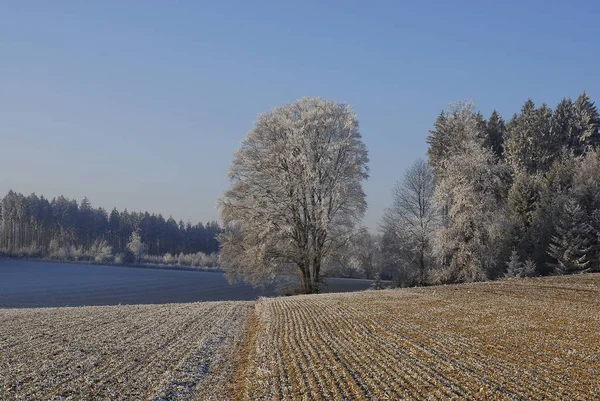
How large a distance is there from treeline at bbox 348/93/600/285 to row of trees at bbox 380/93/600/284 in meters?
0.08

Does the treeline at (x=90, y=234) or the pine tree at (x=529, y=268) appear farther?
the treeline at (x=90, y=234)

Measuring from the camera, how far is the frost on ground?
38.0ft

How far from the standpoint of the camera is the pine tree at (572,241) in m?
41.9

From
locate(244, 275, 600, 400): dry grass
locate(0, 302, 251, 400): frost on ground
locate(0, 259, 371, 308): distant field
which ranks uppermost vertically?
locate(244, 275, 600, 400): dry grass

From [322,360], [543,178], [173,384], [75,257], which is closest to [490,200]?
[543,178]

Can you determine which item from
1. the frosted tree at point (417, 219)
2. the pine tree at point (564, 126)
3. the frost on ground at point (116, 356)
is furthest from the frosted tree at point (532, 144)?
the frost on ground at point (116, 356)

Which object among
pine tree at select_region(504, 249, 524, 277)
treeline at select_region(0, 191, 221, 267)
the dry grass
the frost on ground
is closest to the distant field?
pine tree at select_region(504, 249, 524, 277)

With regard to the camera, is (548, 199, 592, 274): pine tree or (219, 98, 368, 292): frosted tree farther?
(548, 199, 592, 274): pine tree

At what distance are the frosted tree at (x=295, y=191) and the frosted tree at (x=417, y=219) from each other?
29.1 feet

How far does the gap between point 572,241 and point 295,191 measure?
77.6 feet

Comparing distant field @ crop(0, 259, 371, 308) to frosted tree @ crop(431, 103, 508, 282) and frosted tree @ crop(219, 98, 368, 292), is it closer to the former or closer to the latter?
frosted tree @ crop(219, 98, 368, 292)

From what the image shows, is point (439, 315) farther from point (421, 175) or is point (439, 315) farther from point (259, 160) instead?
point (421, 175)

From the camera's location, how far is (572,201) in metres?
42.6

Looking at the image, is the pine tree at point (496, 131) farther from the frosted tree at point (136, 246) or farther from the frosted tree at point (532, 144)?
the frosted tree at point (136, 246)
